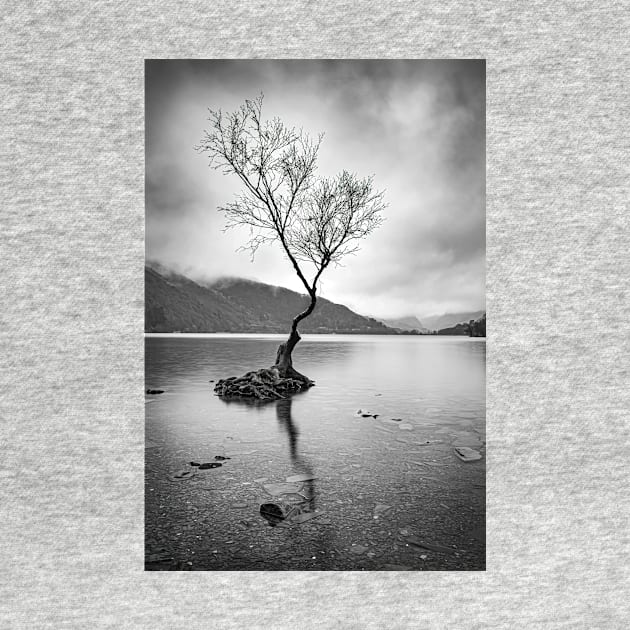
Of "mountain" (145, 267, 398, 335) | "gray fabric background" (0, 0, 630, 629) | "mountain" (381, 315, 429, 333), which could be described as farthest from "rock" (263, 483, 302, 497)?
"mountain" (381, 315, 429, 333)

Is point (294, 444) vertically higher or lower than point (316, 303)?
lower

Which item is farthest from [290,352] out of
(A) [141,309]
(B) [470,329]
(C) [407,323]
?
Result: (B) [470,329]

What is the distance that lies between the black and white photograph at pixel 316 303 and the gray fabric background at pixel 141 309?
0.08m

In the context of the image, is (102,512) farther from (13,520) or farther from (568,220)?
(568,220)

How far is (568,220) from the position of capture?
1.68m

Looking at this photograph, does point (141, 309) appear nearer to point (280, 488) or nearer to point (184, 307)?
point (184, 307)

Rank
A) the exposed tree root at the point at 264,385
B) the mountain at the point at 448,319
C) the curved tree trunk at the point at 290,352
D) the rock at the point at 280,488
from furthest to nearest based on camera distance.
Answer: the exposed tree root at the point at 264,385 → the curved tree trunk at the point at 290,352 → the mountain at the point at 448,319 → the rock at the point at 280,488

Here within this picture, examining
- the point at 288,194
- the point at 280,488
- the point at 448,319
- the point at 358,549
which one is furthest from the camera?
the point at 288,194

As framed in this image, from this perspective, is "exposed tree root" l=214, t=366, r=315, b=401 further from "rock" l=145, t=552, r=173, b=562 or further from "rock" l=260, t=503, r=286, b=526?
"rock" l=145, t=552, r=173, b=562

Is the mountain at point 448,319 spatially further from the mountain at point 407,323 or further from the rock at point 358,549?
the rock at point 358,549

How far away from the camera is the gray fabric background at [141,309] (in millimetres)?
1602

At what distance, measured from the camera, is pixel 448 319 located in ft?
5.90

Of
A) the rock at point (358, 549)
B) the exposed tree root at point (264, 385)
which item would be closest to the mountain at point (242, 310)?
the exposed tree root at point (264, 385)

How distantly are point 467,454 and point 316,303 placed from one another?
828mm
